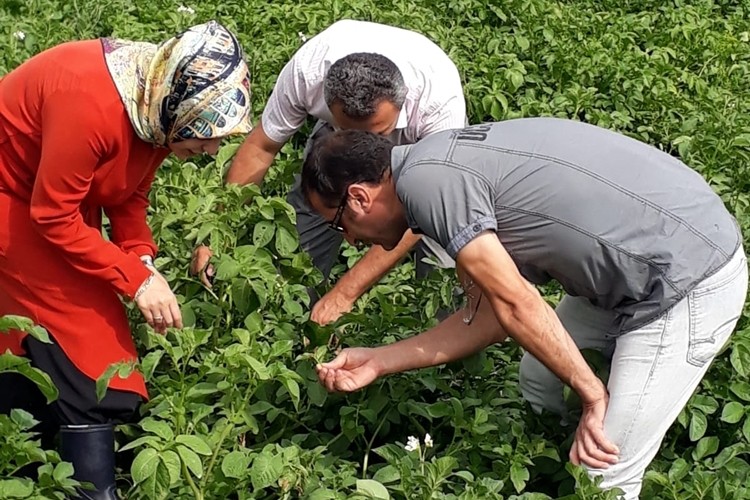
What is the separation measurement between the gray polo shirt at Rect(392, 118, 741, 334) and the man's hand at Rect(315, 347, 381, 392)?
45cm

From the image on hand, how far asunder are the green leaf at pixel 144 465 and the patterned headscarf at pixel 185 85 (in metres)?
0.70

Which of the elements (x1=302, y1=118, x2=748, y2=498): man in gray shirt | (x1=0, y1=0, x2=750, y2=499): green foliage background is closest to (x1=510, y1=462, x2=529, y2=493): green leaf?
(x1=0, y1=0, x2=750, y2=499): green foliage background

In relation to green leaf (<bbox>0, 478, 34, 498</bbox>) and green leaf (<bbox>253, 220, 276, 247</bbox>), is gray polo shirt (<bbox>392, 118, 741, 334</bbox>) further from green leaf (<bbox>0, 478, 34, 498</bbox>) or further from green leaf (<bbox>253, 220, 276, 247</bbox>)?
green leaf (<bbox>0, 478, 34, 498</bbox>)

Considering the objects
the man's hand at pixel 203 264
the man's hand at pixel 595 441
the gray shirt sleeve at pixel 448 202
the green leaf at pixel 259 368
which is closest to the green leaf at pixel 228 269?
the man's hand at pixel 203 264

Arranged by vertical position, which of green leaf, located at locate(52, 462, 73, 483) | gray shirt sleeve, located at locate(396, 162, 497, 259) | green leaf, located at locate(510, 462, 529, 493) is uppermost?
gray shirt sleeve, located at locate(396, 162, 497, 259)

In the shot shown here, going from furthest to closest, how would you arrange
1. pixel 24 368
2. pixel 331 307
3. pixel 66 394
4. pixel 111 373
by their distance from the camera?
pixel 331 307 < pixel 66 394 < pixel 111 373 < pixel 24 368

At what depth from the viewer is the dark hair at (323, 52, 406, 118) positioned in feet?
11.0

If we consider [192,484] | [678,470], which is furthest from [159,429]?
[678,470]

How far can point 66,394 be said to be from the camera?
278cm

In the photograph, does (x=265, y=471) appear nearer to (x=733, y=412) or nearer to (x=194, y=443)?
(x=194, y=443)

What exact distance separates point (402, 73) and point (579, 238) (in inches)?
46.4

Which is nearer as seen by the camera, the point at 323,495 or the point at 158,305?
the point at 323,495

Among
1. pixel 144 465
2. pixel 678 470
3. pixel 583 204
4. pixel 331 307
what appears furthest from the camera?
pixel 331 307

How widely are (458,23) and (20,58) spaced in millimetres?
2701
